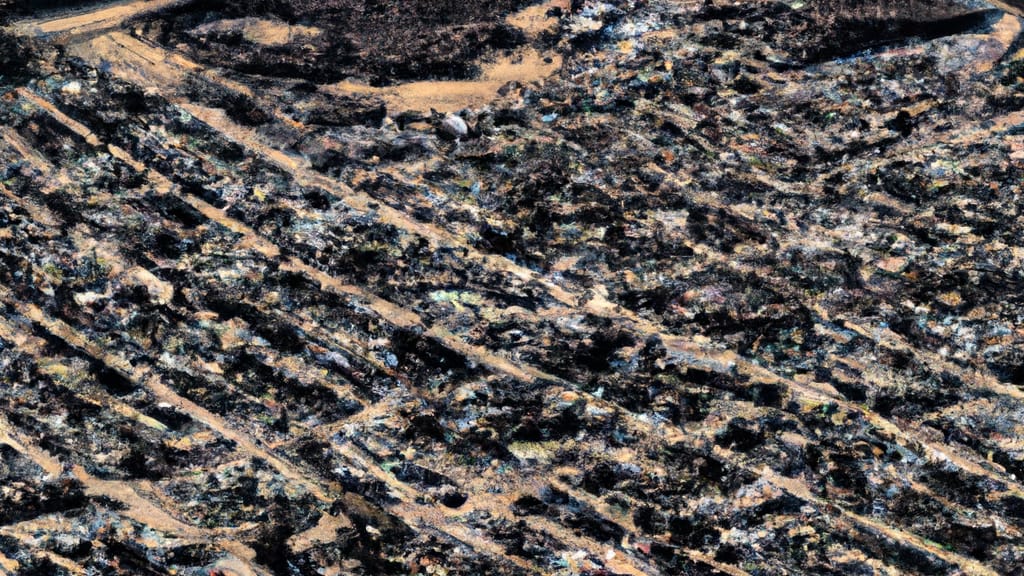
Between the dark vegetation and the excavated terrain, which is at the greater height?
the dark vegetation

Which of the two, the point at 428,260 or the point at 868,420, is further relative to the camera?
the point at 428,260

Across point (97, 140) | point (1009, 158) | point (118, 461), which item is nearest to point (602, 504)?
point (118, 461)

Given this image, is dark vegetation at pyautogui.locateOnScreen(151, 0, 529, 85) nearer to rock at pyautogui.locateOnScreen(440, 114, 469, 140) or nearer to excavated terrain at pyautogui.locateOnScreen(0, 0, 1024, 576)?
excavated terrain at pyautogui.locateOnScreen(0, 0, 1024, 576)

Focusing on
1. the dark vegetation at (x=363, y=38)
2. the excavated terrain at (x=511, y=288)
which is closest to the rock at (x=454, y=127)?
the excavated terrain at (x=511, y=288)

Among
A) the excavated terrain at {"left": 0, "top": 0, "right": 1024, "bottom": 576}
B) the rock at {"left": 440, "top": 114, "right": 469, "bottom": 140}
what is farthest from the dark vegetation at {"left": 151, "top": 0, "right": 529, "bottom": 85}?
the rock at {"left": 440, "top": 114, "right": 469, "bottom": 140}

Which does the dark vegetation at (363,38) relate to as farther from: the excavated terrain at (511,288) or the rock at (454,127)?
the rock at (454,127)

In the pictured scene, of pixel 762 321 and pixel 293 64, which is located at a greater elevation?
pixel 293 64

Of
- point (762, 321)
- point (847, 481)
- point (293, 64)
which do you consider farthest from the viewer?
point (293, 64)

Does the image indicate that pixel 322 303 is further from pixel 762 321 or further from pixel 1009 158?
pixel 1009 158

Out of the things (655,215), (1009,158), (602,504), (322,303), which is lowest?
(602,504)
